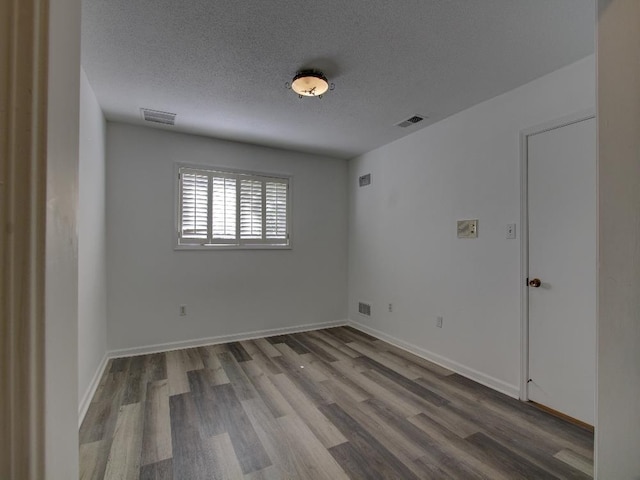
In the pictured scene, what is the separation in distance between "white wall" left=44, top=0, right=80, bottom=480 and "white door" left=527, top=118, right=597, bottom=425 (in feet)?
8.99

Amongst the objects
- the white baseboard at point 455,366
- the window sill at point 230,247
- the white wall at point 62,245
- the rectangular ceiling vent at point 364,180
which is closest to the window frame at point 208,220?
the window sill at point 230,247

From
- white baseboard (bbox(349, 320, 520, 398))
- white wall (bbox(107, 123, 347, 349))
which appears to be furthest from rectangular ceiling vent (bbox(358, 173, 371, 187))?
white baseboard (bbox(349, 320, 520, 398))

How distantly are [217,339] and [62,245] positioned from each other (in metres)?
3.61

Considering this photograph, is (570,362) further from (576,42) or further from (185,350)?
(185,350)

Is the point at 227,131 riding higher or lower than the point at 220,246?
higher

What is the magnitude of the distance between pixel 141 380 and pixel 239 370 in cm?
86

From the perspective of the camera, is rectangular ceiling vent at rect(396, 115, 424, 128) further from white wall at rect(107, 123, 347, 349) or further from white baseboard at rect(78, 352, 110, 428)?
white baseboard at rect(78, 352, 110, 428)

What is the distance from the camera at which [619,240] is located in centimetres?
71

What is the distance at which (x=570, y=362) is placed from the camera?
2211mm

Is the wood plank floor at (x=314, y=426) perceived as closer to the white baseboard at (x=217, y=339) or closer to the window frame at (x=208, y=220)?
the white baseboard at (x=217, y=339)

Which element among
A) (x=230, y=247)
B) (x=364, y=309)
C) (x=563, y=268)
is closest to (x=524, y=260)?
(x=563, y=268)

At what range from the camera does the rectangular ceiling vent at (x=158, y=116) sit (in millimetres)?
3027

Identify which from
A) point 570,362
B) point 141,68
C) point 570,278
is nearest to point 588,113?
point 570,278

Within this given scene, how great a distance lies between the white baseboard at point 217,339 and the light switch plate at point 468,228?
240 centimetres
